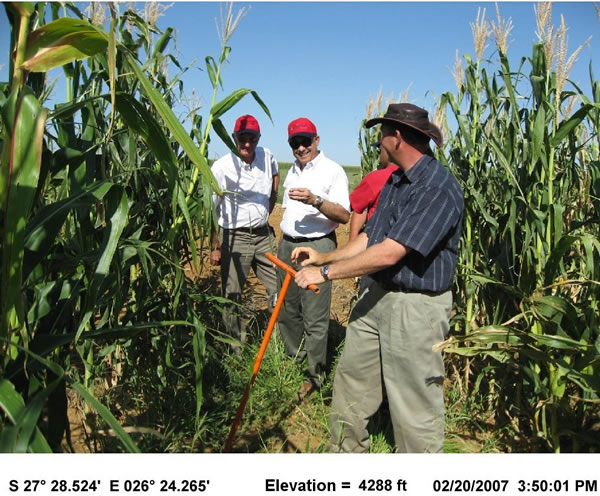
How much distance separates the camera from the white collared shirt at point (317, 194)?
→ 3934 mm

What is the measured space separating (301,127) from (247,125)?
17.1 inches

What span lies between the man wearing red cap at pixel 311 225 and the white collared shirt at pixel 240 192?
238mm

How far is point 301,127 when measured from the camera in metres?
3.99

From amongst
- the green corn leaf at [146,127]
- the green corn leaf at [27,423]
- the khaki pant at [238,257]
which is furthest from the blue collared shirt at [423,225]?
the khaki pant at [238,257]

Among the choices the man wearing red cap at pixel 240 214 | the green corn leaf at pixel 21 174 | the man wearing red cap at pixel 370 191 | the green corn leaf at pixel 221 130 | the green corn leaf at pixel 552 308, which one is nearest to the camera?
the green corn leaf at pixel 21 174

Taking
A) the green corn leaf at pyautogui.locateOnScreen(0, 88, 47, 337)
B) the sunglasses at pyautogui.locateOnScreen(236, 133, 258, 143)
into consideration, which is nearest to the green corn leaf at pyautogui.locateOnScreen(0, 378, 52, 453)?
the green corn leaf at pyautogui.locateOnScreen(0, 88, 47, 337)

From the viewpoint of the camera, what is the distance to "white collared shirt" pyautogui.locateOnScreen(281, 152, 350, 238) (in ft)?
12.9

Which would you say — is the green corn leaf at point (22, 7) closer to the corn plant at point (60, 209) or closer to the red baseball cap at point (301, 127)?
the corn plant at point (60, 209)

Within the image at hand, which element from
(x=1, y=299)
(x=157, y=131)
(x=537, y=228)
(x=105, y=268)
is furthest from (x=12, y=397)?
A: (x=537, y=228)

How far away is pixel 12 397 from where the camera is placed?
1264mm

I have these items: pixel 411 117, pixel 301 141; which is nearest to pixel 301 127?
pixel 301 141

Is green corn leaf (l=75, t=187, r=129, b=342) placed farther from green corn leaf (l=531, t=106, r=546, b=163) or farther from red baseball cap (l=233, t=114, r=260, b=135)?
red baseball cap (l=233, t=114, r=260, b=135)

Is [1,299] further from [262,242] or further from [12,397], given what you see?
[262,242]

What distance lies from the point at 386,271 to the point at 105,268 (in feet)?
4.75
